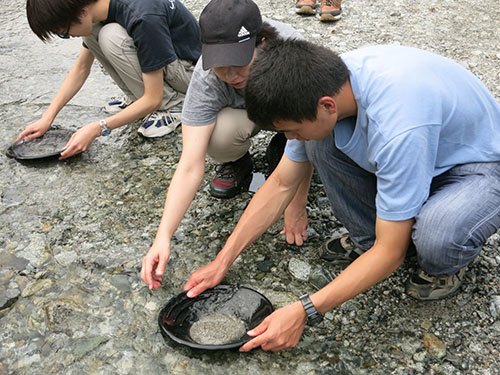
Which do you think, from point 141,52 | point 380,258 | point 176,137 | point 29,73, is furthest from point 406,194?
point 29,73

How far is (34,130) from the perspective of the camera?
3.05 meters

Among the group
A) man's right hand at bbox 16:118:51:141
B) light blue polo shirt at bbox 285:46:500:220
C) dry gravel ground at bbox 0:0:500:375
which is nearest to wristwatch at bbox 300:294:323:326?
dry gravel ground at bbox 0:0:500:375

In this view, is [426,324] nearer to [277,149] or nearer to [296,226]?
[296,226]

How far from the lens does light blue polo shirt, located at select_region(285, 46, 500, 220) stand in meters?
1.48

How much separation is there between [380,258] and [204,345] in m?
0.66

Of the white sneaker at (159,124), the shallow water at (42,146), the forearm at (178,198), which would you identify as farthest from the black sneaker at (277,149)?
the shallow water at (42,146)

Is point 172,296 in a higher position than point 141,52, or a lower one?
lower

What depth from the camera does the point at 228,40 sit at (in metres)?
1.93

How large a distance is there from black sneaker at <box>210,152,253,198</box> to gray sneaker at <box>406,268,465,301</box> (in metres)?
1.05

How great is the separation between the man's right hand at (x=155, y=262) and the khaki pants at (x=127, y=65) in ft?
4.13

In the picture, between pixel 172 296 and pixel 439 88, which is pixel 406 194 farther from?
pixel 172 296

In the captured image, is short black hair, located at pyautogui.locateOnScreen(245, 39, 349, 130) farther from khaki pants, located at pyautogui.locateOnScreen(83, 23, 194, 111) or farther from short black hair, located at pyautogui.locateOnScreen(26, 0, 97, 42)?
khaki pants, located at pyautogui.locateOnScreen(83, 23, 194, 111)

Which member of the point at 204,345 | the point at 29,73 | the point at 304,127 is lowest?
the point at 29,73

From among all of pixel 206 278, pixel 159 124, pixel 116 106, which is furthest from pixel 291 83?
pixel 116 106
